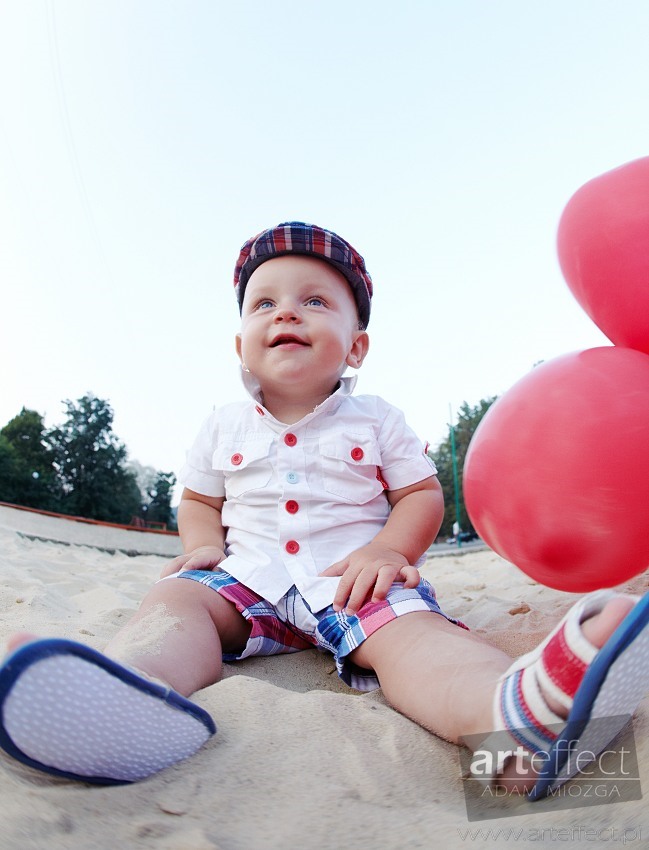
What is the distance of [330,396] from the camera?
1.74 metres

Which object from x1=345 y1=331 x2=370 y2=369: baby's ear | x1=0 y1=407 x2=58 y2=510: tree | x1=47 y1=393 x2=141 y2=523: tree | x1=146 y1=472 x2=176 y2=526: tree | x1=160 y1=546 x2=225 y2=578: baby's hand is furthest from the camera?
x1=146 y1=472 x2=176 y2=526: tree

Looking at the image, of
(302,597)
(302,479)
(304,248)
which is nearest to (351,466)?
(302,479)

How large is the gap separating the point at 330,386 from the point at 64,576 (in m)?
1.55

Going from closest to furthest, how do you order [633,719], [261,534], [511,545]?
[633,719] → [511,545] → [261,534]

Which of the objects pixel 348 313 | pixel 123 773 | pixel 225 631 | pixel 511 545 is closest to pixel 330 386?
pixel 348 313

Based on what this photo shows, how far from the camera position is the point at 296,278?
174 centimetres

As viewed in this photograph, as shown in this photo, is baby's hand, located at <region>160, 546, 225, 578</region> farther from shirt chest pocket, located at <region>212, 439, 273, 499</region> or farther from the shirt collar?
the shirt collar

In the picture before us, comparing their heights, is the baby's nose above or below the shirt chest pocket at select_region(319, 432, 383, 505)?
above

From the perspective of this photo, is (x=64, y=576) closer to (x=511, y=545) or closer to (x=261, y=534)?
(x=261, y=534)

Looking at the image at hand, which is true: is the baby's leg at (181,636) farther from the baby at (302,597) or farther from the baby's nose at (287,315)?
the baby's nose at (287,315)

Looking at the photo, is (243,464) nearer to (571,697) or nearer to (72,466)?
(571,697)

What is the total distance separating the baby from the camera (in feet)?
2.26

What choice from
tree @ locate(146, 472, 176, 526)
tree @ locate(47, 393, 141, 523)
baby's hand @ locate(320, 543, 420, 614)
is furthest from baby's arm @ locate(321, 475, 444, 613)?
tree @ locate(146, 472, 176, 526)

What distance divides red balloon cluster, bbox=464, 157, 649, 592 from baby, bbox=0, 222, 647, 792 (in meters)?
0.21
